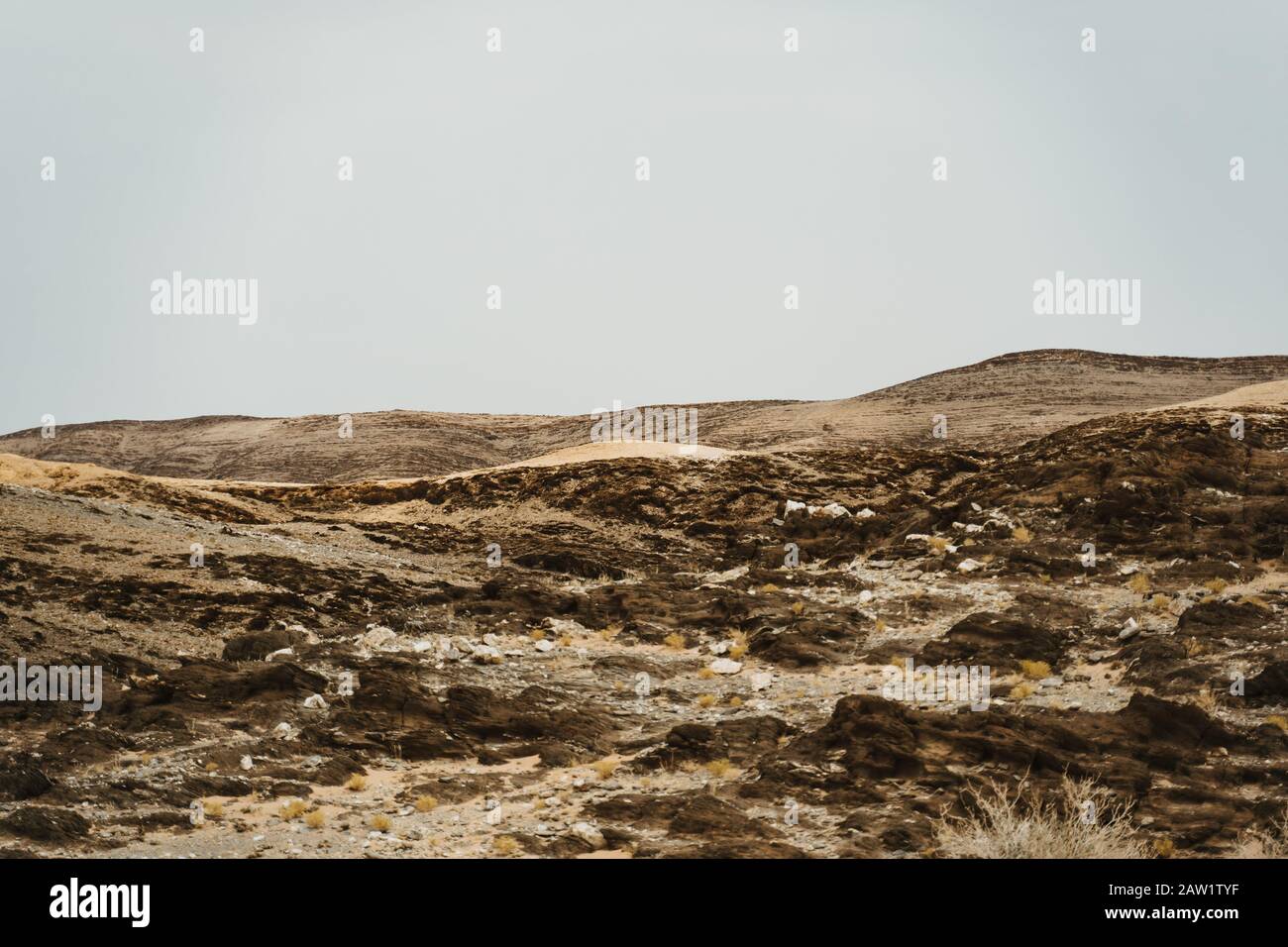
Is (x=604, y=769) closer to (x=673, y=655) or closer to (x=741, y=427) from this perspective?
(x=673, y=655)

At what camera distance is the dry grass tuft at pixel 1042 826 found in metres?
11.2

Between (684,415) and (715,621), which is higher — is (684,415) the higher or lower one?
the higher one

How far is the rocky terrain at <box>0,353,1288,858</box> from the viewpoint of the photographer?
43.4 feet

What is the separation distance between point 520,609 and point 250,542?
6.90 metres

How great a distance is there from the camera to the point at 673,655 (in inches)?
→ 824

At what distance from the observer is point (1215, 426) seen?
28688 millimetres

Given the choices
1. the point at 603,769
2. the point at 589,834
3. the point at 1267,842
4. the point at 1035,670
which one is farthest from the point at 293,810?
the point at 1035,670

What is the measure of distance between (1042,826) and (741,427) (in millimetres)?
58050

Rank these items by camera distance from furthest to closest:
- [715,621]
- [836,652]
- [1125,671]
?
[715,621] → [836,652] → [1125,671]
